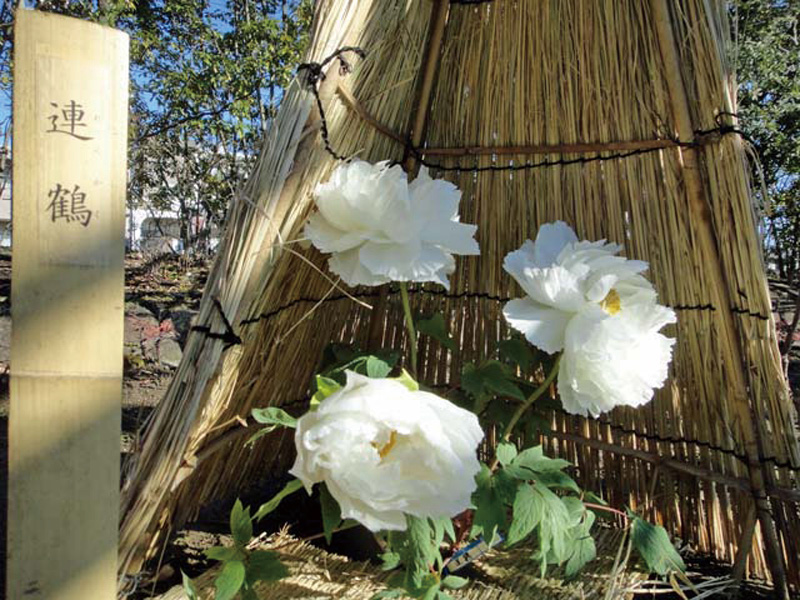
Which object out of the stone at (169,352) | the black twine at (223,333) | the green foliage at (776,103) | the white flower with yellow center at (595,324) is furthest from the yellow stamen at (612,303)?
the green foliage at (776,103)

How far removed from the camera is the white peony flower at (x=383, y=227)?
85 centimetres

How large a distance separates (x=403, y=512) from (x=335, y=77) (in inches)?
26.9

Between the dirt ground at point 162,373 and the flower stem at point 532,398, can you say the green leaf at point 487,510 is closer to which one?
the flower stem at point 532,398

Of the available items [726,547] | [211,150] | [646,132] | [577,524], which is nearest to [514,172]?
[646,132]

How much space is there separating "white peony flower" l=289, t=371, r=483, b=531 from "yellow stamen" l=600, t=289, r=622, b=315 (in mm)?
342

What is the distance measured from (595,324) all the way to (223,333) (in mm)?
549

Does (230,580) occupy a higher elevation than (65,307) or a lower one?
lower

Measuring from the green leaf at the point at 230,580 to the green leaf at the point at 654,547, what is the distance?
58cm

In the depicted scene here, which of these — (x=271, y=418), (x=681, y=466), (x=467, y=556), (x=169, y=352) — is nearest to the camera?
(x=271, y=418)

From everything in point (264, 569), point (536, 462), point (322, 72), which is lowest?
point (264, 569)

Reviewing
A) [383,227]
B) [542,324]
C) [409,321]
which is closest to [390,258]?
[383,227]

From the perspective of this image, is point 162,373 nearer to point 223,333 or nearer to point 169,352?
point 169,352

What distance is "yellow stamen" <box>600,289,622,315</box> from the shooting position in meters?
0.91

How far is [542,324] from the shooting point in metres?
0.90
